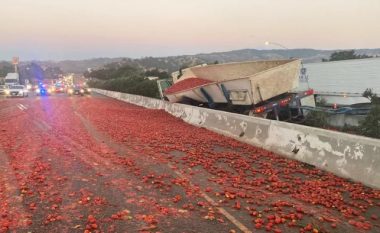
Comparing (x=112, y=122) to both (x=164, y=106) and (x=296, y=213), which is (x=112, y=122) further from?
(x=296, y=213)

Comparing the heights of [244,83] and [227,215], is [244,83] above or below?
above

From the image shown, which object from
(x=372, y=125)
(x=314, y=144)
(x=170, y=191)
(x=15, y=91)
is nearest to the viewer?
(x=170, y=191)

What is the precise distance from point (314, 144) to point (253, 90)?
8320 mm

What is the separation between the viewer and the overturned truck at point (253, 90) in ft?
59.5

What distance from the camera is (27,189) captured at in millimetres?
7770

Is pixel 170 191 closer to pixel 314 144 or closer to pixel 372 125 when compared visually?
pixel 314 144

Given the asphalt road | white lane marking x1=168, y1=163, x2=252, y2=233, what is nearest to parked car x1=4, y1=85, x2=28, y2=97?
the asphalt road

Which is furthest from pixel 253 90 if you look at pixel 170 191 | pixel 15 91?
pixel 15 91

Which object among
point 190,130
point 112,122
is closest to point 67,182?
point 190,130

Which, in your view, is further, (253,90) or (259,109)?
(259,109)

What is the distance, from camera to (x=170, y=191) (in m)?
7.78

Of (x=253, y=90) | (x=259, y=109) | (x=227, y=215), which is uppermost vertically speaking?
(x=253, y=90)

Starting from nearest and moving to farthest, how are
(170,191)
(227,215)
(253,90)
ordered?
(227,215) < (170,191) < (253,90)

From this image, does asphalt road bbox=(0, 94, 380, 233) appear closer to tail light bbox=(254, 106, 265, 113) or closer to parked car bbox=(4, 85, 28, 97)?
tail light bbox=(254, 106, 265, 113)
